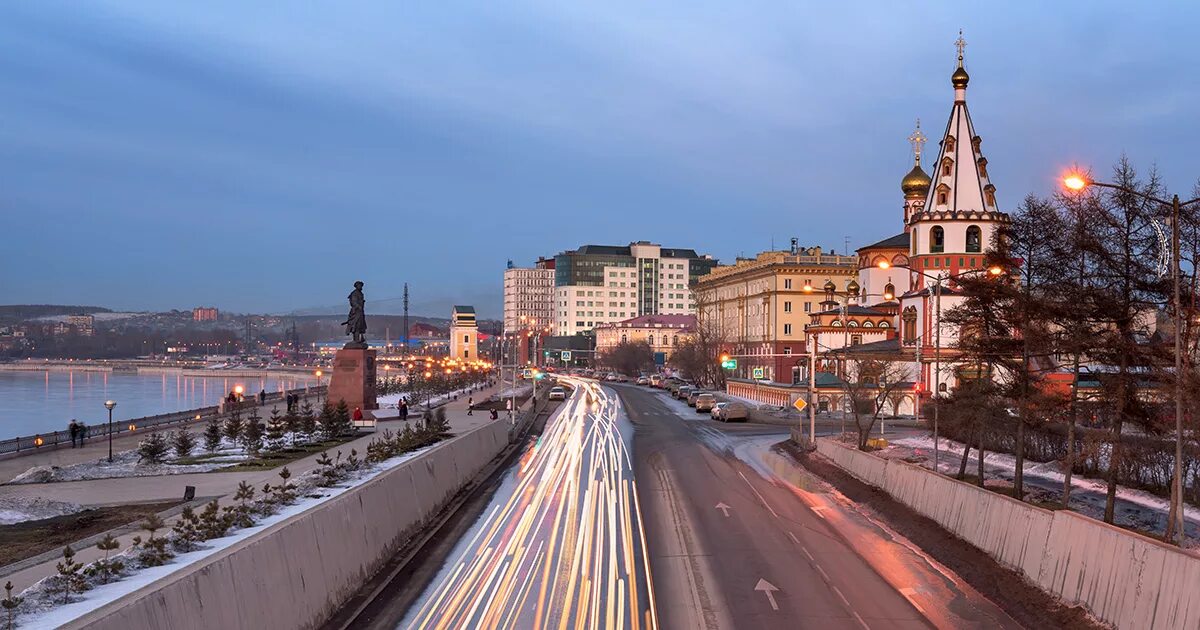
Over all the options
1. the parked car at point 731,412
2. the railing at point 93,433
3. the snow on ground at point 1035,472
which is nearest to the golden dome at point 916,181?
the parked car at point 731,412

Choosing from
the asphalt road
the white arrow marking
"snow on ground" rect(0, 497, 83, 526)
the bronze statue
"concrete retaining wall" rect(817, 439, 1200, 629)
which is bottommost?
the asphalt road

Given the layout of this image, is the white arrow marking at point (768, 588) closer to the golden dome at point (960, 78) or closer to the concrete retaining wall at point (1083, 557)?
the concrete retaining wall at point (1083, 557)

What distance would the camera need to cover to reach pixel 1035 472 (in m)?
32.5

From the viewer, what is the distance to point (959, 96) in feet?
221

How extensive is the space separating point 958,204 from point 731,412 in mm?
19801

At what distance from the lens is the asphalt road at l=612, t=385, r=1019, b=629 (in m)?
15.8

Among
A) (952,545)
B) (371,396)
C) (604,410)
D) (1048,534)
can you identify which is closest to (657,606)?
(1048,534)

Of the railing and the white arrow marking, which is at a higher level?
the white arrow marking

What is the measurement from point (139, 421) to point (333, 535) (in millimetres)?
50858

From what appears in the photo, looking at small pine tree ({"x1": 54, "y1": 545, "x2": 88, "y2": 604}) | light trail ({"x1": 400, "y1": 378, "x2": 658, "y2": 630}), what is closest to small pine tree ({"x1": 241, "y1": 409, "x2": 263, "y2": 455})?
light trail ({"x1": 400, "y1": 378, "x2": 658, "y2": 630})

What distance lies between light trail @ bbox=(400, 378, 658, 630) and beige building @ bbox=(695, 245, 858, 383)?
2848 inches

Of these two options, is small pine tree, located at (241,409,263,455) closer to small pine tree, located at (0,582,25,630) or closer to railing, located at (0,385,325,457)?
railing, located at (0,385,325,457)

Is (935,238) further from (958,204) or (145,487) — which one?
(145,487)

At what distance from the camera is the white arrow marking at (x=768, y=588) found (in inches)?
646
